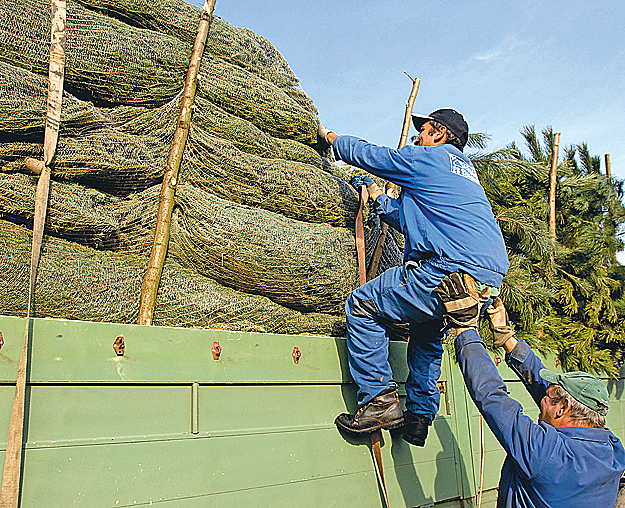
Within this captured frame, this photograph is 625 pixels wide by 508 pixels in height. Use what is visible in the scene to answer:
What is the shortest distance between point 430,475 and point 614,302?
105 inches

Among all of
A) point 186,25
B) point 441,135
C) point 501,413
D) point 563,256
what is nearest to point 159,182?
point 186,25

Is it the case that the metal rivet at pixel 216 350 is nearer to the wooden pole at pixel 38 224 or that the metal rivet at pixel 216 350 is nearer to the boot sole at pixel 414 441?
the wooden pole at pixel 38 224

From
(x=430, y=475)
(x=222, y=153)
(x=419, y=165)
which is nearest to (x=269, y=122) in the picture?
(x=222, y=153)

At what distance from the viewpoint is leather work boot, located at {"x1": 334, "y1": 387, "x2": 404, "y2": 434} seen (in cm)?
255

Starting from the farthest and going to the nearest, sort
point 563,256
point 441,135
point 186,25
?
point 563,256 → point 186,25 → point 441,135

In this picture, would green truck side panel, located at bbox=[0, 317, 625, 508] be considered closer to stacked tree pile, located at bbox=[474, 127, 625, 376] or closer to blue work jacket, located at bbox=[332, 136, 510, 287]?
blue work jacket, located at bbox=[332, 136, 510, 287]

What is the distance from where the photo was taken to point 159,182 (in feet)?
8.91

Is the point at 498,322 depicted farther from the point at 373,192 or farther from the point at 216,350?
the point at 216,350

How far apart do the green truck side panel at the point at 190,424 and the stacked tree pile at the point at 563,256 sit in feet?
5.48

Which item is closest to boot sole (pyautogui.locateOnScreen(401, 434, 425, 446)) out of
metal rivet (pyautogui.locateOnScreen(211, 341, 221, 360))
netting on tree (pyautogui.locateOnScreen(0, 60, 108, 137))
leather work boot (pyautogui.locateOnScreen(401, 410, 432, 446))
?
leather work boot (pyautogui.locateOnScreen(401, 410, 432, 446))

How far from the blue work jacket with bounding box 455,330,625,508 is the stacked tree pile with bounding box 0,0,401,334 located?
3.47ft

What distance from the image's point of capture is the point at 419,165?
2578 millimetres

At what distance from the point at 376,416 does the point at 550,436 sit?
2.57ft

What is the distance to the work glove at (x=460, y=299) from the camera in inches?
92.5
